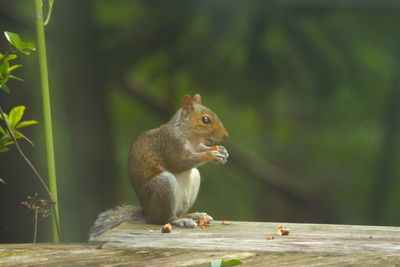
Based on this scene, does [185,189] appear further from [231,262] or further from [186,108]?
[231,262]

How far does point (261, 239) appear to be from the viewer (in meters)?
2.39

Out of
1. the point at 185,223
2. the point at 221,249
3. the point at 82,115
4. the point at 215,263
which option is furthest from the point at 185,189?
the point at 82,115

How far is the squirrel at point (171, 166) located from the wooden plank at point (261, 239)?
12 centimetres

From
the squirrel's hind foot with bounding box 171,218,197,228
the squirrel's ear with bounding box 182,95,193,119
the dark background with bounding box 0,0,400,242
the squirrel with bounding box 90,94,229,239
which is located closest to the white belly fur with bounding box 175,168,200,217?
the squirrel with bounding box 90,94,229,239

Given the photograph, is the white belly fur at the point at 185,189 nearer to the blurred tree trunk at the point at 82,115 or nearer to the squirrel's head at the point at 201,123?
the squirrel's head at the point at 201,123

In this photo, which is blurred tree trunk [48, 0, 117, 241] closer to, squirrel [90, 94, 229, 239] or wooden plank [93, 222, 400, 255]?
squirrel [90, 94, 229, 239]

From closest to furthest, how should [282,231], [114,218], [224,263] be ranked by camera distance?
[224,263] → [282,231] → [114,218]

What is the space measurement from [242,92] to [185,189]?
212 cm

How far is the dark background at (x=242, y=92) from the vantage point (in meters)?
4.74

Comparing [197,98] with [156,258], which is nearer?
[156,258]

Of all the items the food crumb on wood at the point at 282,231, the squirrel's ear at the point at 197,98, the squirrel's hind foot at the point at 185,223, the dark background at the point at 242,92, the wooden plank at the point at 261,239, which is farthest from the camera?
the dark background at the point at 242,92

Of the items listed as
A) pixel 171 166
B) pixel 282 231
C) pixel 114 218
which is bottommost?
pixel 282 231

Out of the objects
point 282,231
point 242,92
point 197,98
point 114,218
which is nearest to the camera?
point 282,231

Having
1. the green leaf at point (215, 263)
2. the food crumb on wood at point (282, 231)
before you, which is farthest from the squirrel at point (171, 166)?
the green leaf at point (215, 263)
